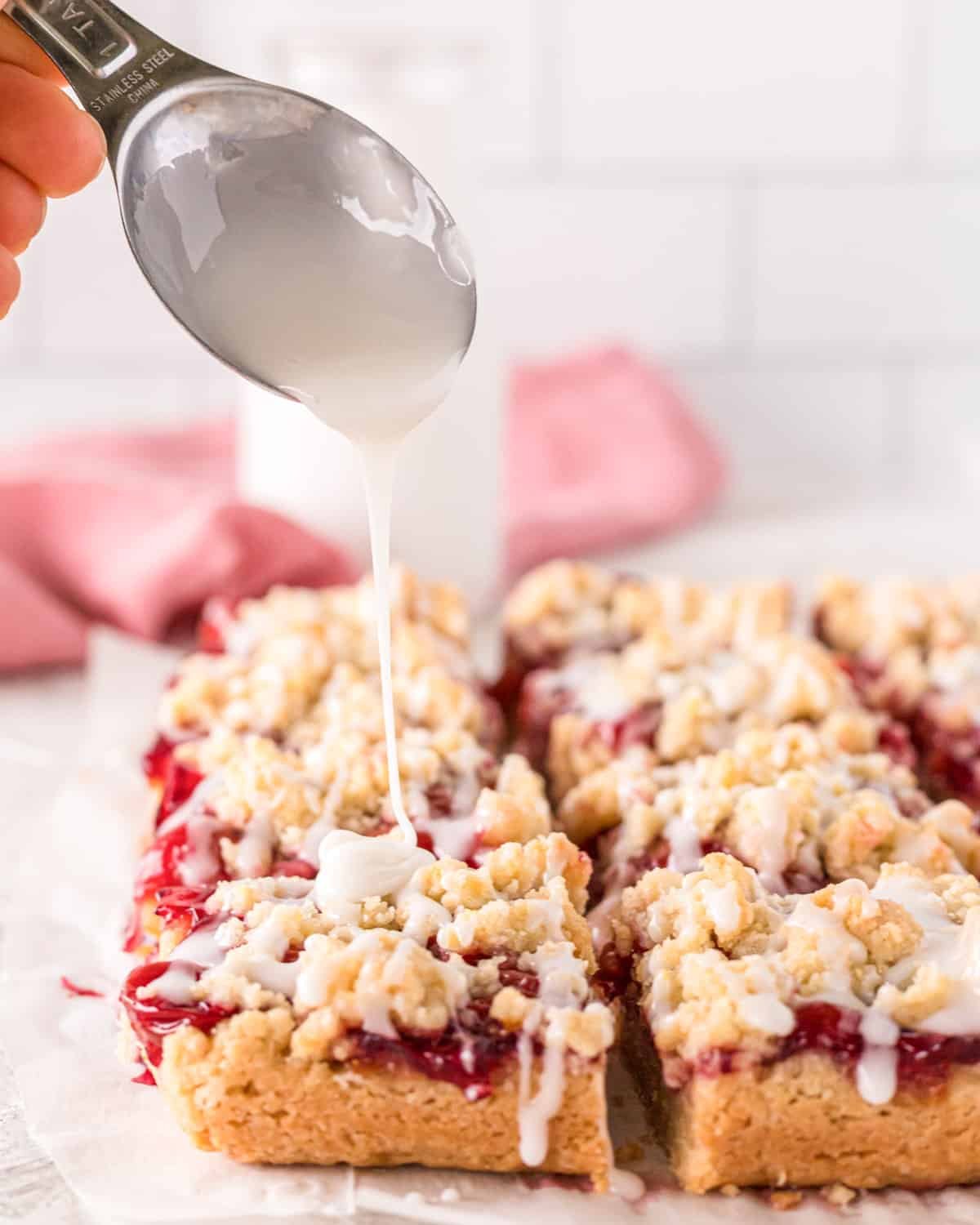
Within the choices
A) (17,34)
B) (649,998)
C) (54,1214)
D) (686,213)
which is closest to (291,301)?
(17,34)

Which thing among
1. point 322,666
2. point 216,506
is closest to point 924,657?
point 322,666

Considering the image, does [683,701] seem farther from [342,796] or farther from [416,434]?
[416,434]

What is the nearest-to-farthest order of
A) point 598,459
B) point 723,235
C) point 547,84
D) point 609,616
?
point 609,616 → point 598,459 → point 547,84 → point 723,235

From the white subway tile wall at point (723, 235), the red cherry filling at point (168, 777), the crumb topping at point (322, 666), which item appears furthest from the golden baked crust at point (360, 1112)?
the white subway tile wall at point (723, 235)

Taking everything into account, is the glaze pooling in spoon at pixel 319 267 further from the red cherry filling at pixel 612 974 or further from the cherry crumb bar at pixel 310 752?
the red cherry filling at pixel 612 974

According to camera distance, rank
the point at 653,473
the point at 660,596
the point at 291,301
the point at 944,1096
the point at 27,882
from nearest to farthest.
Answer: the point at 944,1096, the point at 291,301, the point at 27,882, the point at 660,596, the point at 653,473

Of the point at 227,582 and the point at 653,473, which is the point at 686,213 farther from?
the point at 227,582

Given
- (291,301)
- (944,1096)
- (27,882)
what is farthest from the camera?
(27,882)
